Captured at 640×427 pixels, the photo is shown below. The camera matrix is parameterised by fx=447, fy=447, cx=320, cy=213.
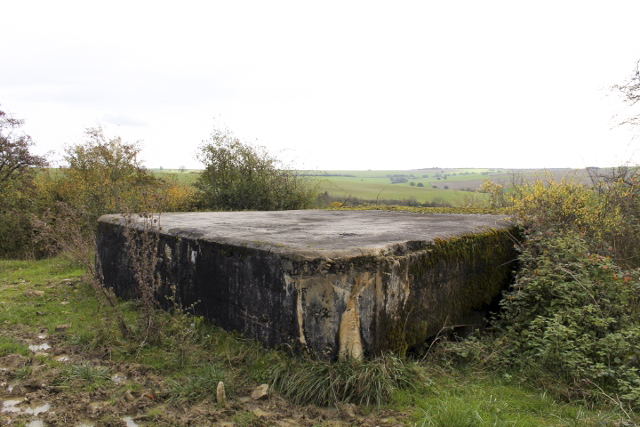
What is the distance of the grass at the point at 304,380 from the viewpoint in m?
2.81

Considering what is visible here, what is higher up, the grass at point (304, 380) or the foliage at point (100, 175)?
the foliage at point (100, 175)

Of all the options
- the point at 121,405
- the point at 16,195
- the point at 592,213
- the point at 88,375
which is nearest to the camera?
the point at 121,405

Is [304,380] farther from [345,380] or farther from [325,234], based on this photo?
[325,234]

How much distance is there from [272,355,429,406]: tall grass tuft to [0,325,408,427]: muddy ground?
100mm

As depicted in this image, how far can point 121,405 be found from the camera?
3068 millimetres

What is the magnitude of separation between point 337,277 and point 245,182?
10.6 m

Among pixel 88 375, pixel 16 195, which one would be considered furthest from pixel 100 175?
pixel 88 375

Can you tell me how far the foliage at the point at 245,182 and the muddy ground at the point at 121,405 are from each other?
958 centimetres

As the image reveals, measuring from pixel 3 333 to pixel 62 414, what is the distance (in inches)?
94.4

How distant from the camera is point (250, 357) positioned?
3.62 metres

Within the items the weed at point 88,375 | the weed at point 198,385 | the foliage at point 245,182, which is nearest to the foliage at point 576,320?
the weed at point 198,385

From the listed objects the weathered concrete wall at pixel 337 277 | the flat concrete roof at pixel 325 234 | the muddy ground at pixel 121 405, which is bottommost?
the muddy ground at pixel 121 405

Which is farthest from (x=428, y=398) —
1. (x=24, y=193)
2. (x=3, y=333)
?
(x=24, y=193)

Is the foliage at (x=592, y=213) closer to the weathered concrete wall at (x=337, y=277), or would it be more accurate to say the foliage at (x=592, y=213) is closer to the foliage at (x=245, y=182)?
the weathered concrete wall at (x=337, y=277)
